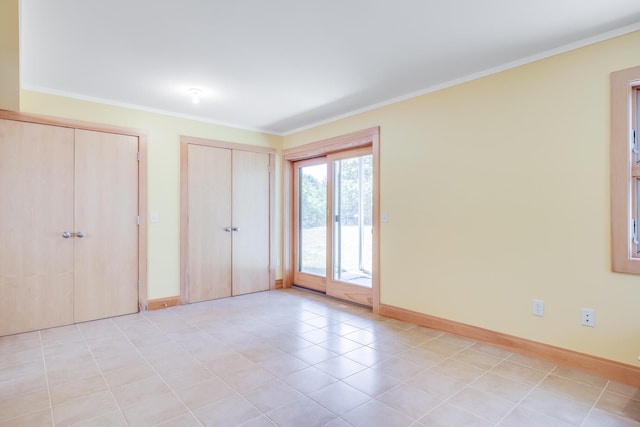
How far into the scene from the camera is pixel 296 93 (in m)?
3.54

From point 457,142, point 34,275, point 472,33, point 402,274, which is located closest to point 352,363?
point 402,274

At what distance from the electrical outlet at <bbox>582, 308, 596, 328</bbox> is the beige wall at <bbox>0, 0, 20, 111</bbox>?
386cm

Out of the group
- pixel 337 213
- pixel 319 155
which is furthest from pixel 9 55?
pixel 337 213

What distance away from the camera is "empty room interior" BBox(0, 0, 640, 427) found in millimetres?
2115

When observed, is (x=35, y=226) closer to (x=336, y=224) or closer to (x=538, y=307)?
(x=336, y=224)

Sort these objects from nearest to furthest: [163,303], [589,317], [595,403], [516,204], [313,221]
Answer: [595,403] → [589,317] → [516,204] → [163,303] → [313,221]

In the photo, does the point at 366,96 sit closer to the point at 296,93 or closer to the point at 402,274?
the point at 296,93

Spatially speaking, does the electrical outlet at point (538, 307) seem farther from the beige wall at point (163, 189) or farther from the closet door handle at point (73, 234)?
the closet door handle at point (73, 234)

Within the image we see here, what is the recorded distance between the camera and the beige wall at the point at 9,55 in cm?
181

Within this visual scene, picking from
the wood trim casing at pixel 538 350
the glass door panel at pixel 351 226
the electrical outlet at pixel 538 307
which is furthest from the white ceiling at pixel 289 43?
the wood trim casing at pixel 538 350

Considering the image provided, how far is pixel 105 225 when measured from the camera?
3.71 metres

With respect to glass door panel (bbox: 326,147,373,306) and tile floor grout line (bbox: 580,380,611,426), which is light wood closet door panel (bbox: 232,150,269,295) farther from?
tile floor grout line (bbox: 580,380,611,426)

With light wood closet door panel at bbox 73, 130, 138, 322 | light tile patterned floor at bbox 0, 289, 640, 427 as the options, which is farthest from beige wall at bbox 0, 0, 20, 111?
light tile patterned floor at bbox 0, 289, 640, 427

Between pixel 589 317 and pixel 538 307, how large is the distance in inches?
12.3
